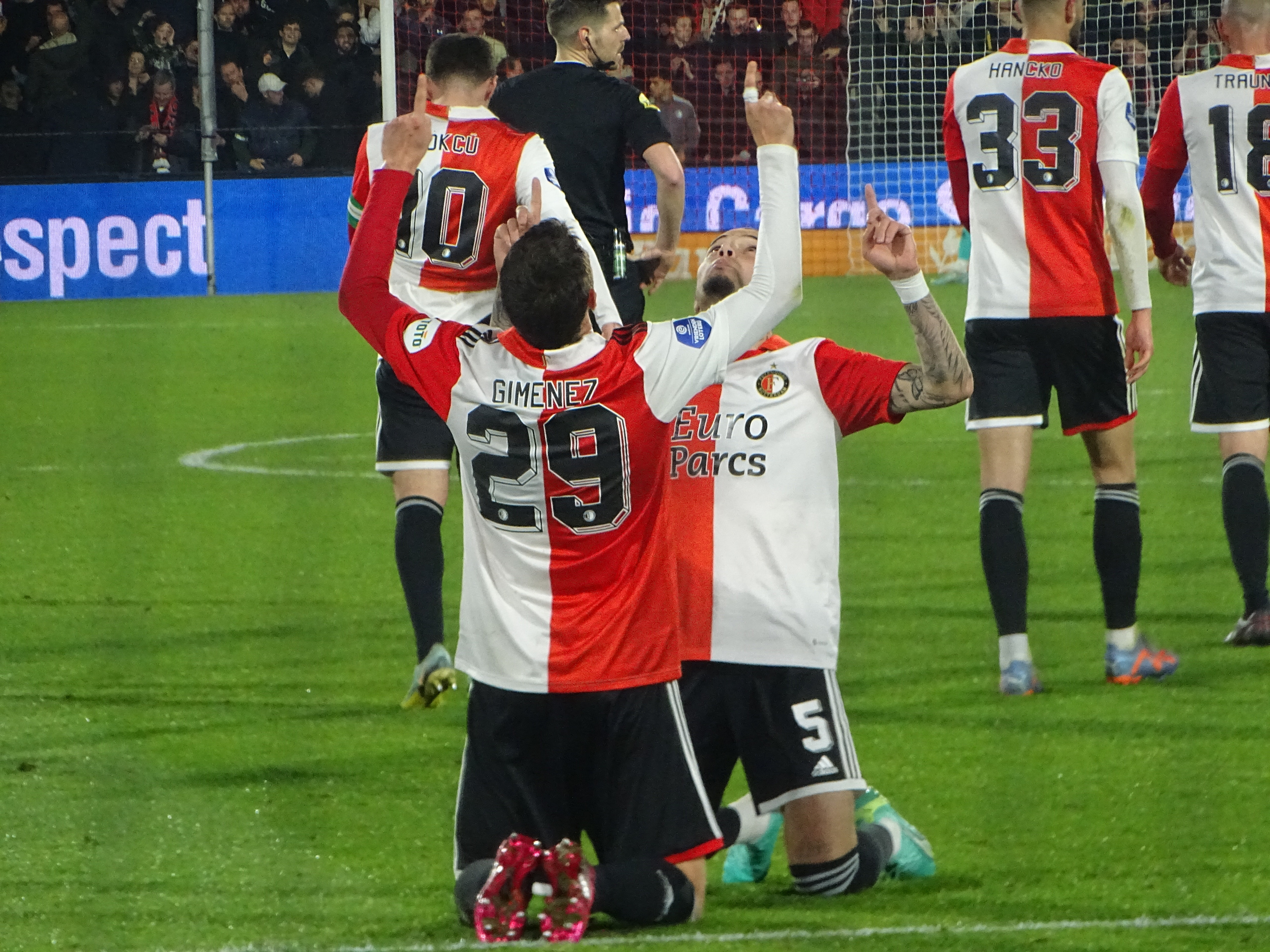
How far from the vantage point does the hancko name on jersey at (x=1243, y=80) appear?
6.11m

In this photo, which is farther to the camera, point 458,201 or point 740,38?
point 740,38

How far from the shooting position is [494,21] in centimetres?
1756

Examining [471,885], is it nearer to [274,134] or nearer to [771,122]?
[771,122]

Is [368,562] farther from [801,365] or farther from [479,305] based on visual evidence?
[801,365]

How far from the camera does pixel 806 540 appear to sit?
3.93 metres

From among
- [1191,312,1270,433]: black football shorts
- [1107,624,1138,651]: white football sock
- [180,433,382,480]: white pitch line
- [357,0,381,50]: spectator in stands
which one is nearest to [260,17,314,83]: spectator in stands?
[357,0,381,50]: spectator in stands

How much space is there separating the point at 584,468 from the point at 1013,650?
2324 mm

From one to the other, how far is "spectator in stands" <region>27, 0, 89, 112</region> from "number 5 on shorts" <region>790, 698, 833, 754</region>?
16.8 metres

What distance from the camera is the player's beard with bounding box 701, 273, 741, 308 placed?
405 centimetres

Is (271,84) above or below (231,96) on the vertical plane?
above

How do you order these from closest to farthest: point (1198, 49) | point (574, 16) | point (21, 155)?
point (574, 16), point (1198, 49), point (21, 155)

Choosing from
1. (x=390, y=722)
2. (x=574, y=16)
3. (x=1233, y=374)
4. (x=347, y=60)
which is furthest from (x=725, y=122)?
(x=390, y=722)

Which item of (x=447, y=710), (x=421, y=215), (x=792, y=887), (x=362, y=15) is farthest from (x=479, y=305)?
(x=362, y=15)

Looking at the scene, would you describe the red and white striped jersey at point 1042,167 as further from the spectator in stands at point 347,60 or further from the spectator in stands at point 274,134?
the spectator in stands at point 347,60
